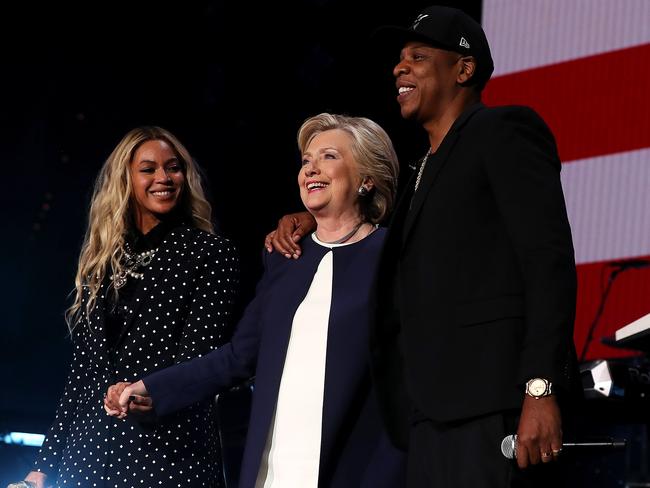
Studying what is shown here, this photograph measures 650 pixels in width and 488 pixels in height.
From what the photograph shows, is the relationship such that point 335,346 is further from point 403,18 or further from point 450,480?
point 403,18

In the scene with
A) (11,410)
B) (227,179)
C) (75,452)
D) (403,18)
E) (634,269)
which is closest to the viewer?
(75,452)

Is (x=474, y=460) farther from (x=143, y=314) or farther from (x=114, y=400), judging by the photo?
(x=143, y=314)

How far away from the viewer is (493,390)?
165cm

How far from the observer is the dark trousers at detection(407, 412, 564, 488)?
161 centimetres

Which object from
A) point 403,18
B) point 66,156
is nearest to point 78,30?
point 66,156

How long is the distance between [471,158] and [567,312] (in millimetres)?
346

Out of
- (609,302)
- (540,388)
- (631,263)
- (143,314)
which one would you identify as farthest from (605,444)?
(609,302)

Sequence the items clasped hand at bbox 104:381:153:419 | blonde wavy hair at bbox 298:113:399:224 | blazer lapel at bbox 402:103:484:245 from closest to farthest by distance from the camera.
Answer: blazer lapel at bbox 402:103:484:245, clasped hand at bbox 104:381:153:419, blonde wavy hair at bbox 298:113:399:224

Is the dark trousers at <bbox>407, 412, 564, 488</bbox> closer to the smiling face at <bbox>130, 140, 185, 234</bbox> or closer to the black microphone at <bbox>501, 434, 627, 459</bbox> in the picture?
the black microphone at <bbox>501, 434, 627, 459</bbox>

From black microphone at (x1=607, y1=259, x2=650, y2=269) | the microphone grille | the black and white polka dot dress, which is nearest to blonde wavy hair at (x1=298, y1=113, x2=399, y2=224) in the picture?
the black and white polka dot dress

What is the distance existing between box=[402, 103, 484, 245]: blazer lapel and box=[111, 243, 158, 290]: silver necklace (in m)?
1.00

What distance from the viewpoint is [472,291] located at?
5.61 ft

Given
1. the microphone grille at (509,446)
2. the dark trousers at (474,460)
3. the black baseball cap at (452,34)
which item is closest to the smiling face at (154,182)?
the black baseball cap at (452,34)

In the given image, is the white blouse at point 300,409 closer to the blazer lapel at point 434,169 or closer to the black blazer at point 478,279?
the black blazer at point 478,279
